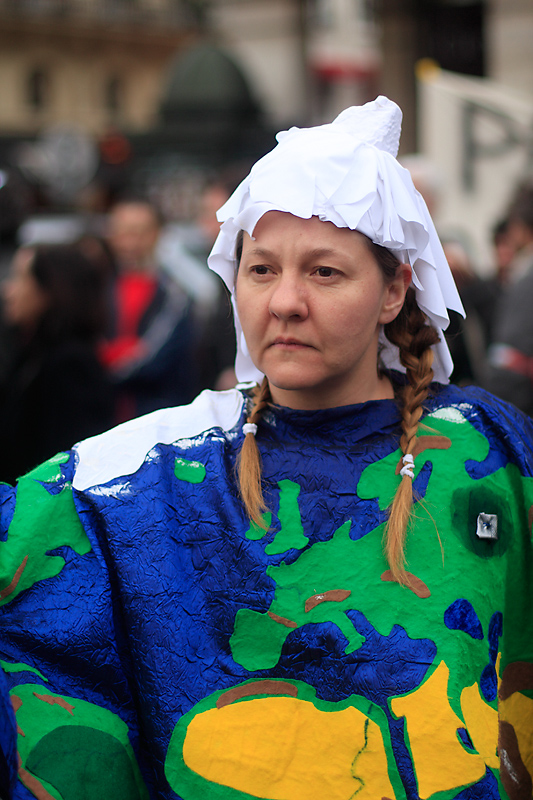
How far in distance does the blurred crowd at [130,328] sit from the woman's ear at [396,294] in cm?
49

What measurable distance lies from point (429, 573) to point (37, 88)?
120ft

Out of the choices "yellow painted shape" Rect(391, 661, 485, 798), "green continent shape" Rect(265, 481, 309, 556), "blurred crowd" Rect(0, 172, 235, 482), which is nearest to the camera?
"yellow painted shape" Rect(391, 661, 485, 798)

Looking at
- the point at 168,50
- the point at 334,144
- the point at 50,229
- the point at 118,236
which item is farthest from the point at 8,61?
the point at 334,144

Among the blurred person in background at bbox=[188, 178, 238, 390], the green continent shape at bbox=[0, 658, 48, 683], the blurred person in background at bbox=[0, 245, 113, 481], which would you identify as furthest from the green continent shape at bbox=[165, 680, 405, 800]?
the blurred person in background at bbox=[188, 178, 238, 390]

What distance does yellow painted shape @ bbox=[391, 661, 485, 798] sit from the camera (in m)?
1.51

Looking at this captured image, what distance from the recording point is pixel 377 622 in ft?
5.14

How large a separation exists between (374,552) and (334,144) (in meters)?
0.74

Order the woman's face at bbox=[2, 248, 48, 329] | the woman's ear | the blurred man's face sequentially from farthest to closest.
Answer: the blurred man's face < the woman's face at bbox=[2, 248, 48, 329] < the woman's ear

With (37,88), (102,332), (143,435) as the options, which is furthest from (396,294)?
(37,88)

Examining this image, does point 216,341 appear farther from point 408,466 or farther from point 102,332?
point 408,466

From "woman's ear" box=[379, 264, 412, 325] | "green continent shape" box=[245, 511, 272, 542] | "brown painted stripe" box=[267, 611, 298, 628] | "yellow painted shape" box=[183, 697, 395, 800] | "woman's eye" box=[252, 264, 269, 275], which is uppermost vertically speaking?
"woman's eye" box=[252, 264, 269, 275]

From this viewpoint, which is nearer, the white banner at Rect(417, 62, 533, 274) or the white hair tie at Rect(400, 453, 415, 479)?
the white hair tie at Rect(400, 453, 415, 479)

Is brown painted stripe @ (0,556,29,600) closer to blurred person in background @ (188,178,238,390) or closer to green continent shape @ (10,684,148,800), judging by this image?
green continent shape @ (10,684,148,800)

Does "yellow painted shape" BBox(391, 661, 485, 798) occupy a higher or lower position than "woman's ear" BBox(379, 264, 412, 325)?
lower
